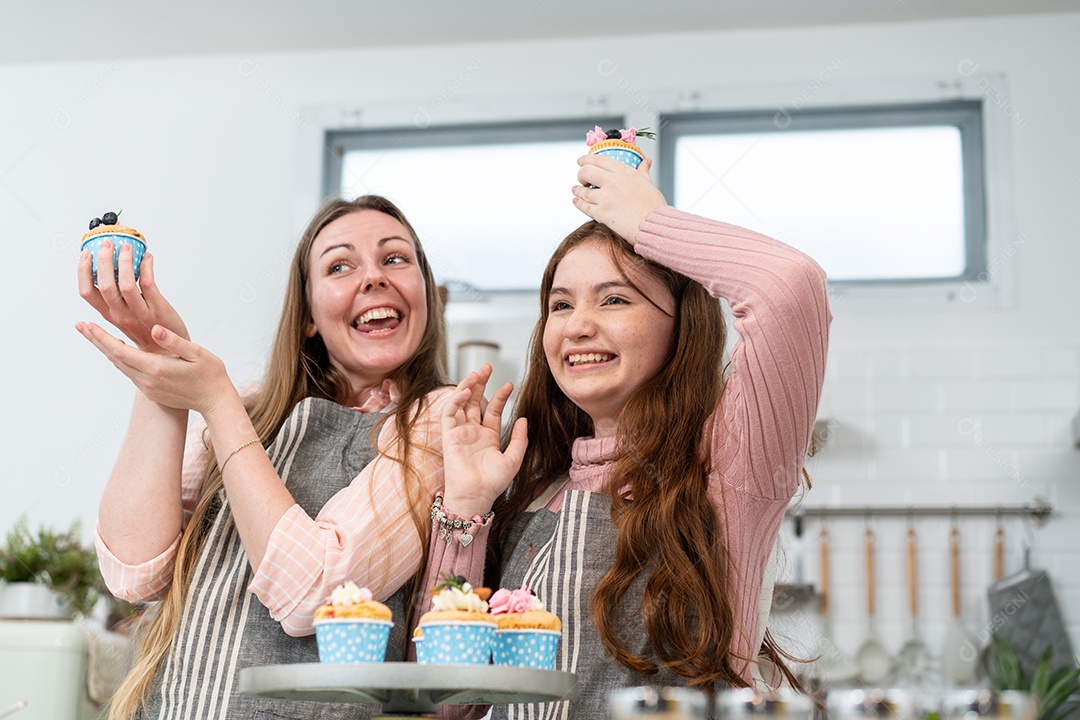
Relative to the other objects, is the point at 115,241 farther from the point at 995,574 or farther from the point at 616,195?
the point at 995,574

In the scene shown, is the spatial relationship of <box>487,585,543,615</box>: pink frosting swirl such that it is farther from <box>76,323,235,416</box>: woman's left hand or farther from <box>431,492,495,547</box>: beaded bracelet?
<box>76,323,235,416</box>: woman's left hand

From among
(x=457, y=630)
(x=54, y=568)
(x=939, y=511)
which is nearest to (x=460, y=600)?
(x=457, y=630)

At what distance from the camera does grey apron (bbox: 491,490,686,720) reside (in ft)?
4.98

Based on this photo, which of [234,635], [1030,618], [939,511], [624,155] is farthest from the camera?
[939,511]

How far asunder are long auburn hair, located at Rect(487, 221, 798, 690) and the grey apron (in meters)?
0.01

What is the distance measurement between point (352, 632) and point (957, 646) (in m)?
2.67

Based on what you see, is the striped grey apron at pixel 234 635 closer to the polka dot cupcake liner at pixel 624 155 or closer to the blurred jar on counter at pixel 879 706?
the polka dot cupcake liner at pixel 624 155

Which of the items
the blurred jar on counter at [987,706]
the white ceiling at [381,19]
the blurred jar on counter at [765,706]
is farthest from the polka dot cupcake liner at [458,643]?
the white ceiling at [381,19]

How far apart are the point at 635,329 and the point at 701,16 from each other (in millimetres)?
2565

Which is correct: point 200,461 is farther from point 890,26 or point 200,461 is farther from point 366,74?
point 890,26

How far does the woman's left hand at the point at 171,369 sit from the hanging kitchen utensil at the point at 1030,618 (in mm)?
2607

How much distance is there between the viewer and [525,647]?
→ 4.25 ft

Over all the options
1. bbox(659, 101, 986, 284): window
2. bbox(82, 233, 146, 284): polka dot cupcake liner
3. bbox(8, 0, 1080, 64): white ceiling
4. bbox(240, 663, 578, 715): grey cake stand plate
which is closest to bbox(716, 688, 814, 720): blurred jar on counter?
bbox(240, 663, 578, 715): grey cake stand plate

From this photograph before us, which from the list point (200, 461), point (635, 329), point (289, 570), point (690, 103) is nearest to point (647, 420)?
point (635, 329)
